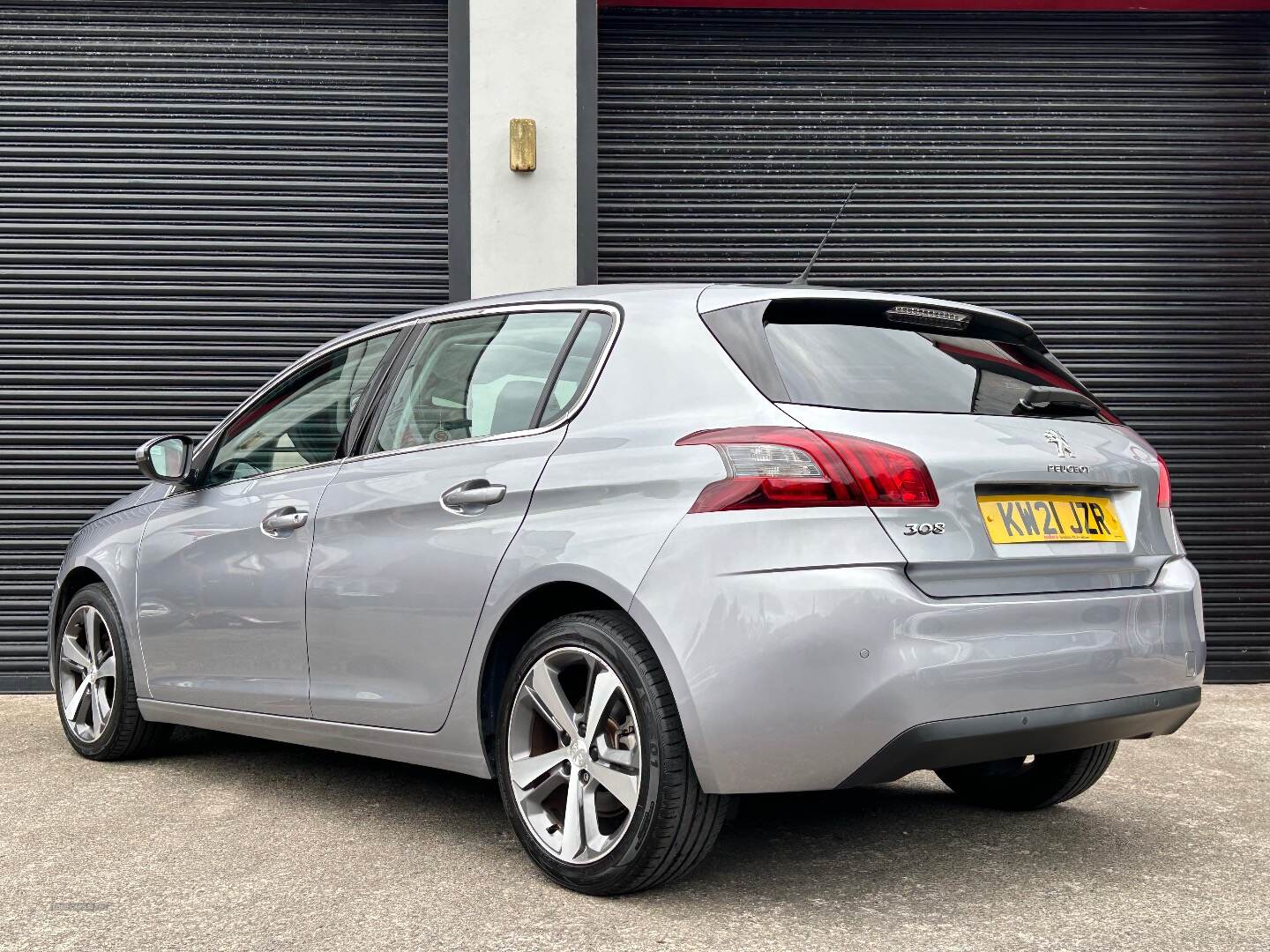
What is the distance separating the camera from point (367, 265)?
25.3 ft

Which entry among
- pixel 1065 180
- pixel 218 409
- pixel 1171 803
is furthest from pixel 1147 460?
pixel 218 409

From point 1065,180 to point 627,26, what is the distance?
279 cm

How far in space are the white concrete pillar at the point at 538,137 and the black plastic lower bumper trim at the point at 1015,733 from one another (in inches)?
187

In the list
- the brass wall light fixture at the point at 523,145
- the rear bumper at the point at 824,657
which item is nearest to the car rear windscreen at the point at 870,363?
the rear bumper at the point at 824,657

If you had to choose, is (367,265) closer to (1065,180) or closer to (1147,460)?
(1065,180)

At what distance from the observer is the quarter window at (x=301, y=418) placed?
4.58 meters

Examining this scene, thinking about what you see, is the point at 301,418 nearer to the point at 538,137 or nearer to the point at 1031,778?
the point at 1031,778

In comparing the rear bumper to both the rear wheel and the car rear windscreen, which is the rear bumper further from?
the rear wheel

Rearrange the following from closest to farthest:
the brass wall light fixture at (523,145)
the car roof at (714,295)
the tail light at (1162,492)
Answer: the car roof at (714,295), the tail light at (1162,492), the brass wall light fixture at (523,145)

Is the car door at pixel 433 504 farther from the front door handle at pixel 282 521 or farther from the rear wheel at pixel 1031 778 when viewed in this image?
the rear wheel at pixel 1031 778

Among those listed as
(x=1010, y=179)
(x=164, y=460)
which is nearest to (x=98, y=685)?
(x=164, y=460)

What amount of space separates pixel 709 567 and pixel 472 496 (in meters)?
0.93

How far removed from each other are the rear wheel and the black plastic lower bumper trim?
2.30ft

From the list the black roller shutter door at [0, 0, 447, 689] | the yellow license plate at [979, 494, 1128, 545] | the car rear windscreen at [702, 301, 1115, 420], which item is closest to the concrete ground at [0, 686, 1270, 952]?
the yellow license plate at [979, 494, 1128, 545]
